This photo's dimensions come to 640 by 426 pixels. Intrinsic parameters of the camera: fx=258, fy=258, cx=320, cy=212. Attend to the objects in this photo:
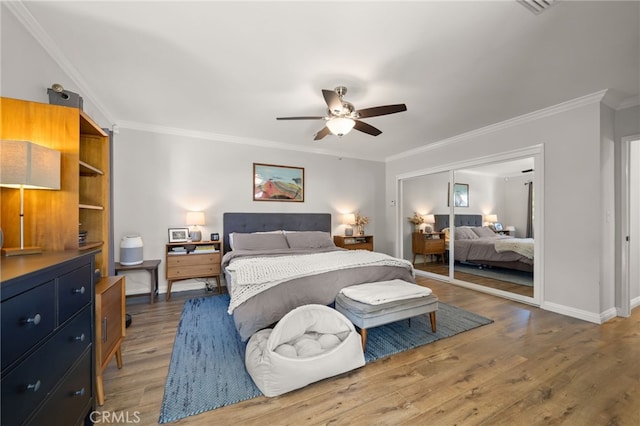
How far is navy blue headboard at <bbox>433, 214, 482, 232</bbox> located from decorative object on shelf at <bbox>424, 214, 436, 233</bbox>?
0.53 feet

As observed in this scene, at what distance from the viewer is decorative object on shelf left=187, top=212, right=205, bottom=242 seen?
3.95m

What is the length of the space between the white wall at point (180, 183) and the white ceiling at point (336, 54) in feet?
2.18

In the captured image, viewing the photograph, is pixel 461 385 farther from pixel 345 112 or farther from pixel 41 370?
pixel 345 112

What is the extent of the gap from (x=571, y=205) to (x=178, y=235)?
523 centimetres

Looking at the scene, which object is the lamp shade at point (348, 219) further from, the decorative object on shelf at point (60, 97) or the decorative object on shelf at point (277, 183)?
the decorative object on shelf at point (60, 97)

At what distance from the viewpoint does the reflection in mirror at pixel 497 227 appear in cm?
361

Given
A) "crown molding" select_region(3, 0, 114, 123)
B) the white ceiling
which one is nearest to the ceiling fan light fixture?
the white ceiling

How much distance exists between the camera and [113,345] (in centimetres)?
176

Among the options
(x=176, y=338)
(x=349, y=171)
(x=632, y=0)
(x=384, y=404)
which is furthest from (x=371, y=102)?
(x=176, y=338)

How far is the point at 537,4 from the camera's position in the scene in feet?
5.37

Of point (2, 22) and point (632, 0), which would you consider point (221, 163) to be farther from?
point (632, 0)

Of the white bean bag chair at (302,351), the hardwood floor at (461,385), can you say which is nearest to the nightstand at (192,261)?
the hardwood floor at (461,385)

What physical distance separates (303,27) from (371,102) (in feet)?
4.59
